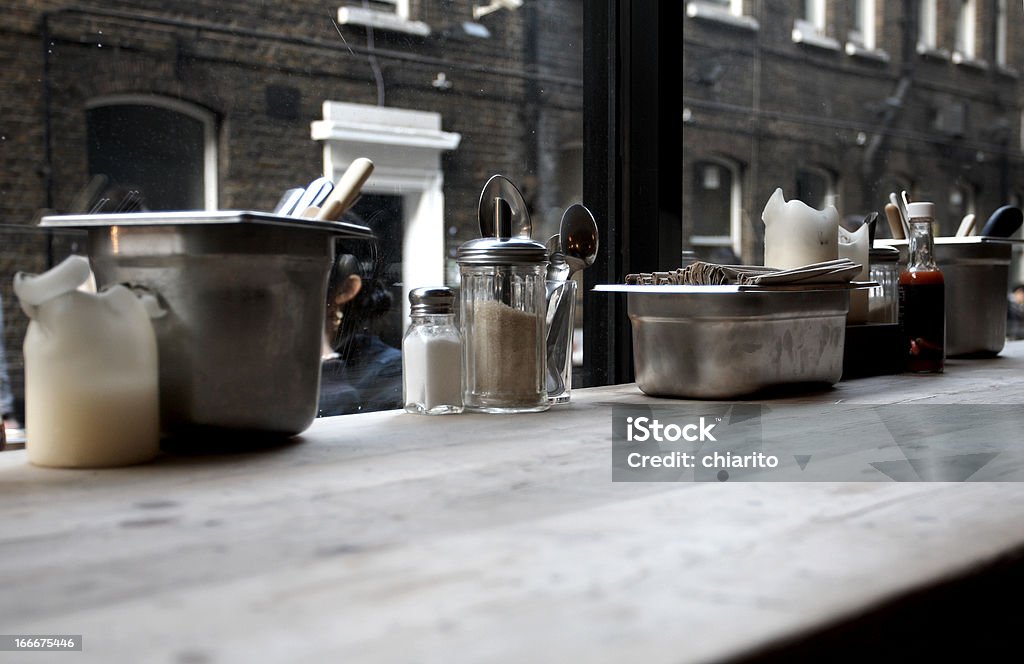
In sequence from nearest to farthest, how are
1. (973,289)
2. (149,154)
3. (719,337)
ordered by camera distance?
(719,337) → (149,154) → (973,289)

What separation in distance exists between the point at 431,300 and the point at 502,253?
10 cm

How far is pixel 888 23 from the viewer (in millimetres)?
6102

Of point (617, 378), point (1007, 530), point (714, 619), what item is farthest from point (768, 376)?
point (714, 619)

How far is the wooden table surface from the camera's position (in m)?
0.43

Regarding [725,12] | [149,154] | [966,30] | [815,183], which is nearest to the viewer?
[149,154]

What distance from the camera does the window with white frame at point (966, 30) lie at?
6.11 metres

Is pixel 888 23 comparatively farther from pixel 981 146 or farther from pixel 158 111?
pixel 158 111

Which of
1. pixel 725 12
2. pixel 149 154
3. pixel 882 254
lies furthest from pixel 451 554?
pixel 725 12

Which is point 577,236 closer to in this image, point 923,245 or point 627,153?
point 627,153

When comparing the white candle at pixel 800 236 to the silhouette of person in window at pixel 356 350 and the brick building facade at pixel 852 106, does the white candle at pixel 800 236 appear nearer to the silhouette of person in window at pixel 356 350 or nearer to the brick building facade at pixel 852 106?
the silhouette of person in window at pixel 356 350

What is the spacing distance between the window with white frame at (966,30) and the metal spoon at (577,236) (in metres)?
5.67

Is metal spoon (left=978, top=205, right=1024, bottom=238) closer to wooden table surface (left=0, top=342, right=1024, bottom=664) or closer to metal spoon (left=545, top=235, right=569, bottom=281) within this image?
metal spoon (left=545, top=235, right=569, bottom=281)

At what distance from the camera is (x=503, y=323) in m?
1.15

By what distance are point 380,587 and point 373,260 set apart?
3.30 ft
